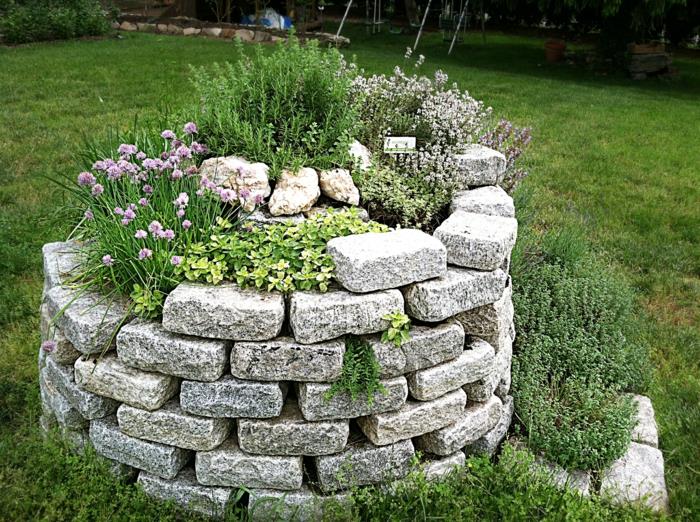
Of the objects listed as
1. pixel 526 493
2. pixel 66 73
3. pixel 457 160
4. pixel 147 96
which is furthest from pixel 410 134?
pixel 66 73

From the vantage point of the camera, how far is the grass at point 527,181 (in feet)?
9.71

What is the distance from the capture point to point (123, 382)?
2.58 meters

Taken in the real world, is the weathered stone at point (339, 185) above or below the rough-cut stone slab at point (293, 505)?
above

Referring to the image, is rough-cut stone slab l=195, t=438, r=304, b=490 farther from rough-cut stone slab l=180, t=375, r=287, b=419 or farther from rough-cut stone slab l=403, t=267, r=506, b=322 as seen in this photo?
rough-cut stone slab l=403, t=267, r=506, b=322

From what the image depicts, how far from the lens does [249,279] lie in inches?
105

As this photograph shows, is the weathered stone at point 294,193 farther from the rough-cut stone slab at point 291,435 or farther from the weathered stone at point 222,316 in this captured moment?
the rough-cut stone slab at point 291,435

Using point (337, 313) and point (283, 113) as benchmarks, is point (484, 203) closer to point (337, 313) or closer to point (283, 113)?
point (283, 113)

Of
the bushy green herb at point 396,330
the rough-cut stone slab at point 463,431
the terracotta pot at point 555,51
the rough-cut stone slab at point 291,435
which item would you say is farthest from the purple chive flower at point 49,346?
the terracotta pot at point 555,51

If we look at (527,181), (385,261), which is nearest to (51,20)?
(527,181)

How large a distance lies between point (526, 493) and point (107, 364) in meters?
1.71

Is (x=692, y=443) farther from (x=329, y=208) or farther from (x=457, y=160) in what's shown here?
(x=329, y=208)

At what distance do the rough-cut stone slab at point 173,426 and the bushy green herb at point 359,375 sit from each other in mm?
459

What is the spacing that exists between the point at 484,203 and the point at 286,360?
4.67ft

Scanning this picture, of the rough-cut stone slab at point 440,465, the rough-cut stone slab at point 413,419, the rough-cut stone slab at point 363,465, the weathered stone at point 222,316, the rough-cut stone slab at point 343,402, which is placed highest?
the weathered stone at point 222,316
